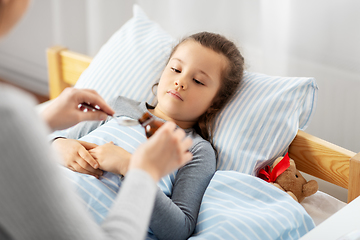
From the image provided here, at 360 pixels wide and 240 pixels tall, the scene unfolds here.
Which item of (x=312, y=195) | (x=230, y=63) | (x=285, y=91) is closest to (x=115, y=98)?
(x=230, y=63)

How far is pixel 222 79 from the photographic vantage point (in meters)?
1.22

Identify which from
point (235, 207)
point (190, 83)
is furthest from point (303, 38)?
point (235, 207)

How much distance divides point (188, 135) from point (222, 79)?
0.21 meters

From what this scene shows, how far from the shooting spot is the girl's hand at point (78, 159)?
964 mm

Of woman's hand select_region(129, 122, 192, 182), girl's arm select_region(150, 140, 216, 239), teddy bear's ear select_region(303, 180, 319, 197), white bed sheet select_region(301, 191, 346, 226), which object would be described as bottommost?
white bed sheet select_region(301, 191, 346, 226)

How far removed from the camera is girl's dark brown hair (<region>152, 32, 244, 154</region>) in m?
1.22

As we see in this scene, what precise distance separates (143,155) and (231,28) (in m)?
1.15

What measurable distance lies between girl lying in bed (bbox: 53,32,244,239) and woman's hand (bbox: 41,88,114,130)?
149mm

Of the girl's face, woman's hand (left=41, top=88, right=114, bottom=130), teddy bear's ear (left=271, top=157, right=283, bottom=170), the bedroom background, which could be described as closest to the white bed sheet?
teddy bear's ear (left=271, top=157, right=283, bottom=170)

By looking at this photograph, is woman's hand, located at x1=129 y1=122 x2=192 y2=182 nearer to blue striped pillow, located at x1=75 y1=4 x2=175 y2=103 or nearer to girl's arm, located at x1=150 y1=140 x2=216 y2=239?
girl's arm, located at x1=150 y1=140 x2=216 y2=239

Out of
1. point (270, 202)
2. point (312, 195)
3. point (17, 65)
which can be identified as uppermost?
point (270, 202)

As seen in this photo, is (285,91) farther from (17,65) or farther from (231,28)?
(17,65)

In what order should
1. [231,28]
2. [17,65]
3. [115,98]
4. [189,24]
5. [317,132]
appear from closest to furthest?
[115,98]
[317,132]
[231,28]
[189,24]
[17,65]

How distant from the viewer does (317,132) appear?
60.1 inches
